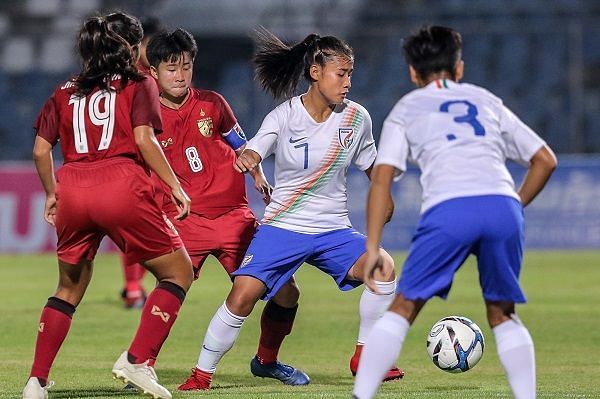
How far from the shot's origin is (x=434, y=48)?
18.4 ft

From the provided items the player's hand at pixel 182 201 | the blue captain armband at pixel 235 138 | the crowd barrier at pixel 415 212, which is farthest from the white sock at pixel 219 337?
the crowd barrier at pixel 415 212

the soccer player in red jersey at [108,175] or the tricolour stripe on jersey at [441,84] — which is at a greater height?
the tricolour stripe on jersey at [441,84]

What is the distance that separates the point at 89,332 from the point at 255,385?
3456 millimetres

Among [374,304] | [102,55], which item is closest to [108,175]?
[102,55]

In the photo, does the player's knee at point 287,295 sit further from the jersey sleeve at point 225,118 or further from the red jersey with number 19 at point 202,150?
the jersey sleeve at point 225,118

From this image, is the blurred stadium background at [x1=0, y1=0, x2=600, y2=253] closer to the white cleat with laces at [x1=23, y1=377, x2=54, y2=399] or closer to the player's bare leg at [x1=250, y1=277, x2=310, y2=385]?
the player's bare leg at [x1=250, y1=277, x2=310, y2=385]

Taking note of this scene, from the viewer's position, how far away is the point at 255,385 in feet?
24.9

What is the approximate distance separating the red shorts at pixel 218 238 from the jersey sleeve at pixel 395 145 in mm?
2409

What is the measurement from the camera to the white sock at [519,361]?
5.51 m

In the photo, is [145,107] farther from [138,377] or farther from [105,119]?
[138,377]

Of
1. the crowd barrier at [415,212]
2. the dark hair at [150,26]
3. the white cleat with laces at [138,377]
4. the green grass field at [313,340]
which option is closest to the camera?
the white cleat with laces at [138,377]

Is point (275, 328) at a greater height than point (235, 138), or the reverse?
point (235, 138)

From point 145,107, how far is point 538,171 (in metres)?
2.03

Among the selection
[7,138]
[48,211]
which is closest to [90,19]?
[48,211]
